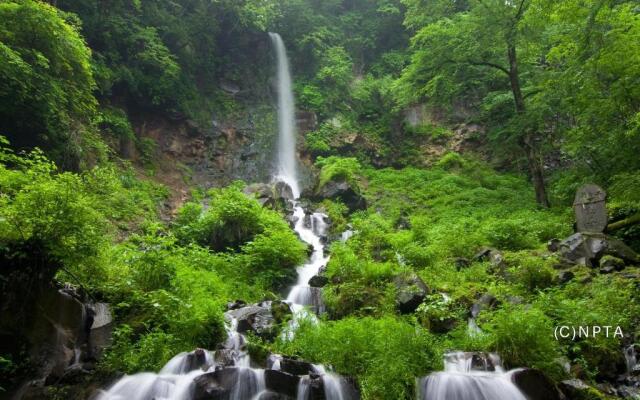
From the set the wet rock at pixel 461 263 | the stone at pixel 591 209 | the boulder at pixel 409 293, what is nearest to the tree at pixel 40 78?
the boulder at pixel 409 293

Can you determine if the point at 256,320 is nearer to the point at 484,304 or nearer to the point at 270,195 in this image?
the point at 484,304

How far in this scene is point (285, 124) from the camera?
25922mm

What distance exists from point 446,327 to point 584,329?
2210mm

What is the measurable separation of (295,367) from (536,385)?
11.1 ft

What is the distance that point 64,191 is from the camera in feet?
22.3

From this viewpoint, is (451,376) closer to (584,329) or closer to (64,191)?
(584,329)

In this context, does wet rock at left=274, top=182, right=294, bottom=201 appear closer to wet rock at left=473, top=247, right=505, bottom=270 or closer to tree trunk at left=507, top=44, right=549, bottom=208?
wet rock at left=473, top=247, right=505, bottom=270

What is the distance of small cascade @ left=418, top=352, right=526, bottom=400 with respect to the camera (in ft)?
20.7

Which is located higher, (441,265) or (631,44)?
(631,44)

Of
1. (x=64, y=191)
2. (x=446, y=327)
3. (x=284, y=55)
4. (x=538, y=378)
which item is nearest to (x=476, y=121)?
(x=284, y=55)

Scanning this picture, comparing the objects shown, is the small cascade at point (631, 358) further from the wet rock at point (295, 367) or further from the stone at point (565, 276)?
the wet rock at point (295, 367)

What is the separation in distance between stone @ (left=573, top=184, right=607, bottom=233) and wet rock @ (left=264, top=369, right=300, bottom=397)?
846 cm

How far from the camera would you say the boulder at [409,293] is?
9203mm

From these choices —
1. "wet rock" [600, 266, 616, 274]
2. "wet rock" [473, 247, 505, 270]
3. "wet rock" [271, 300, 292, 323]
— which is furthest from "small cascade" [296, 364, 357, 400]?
"wet rock" [600, 266, 616, 274]
